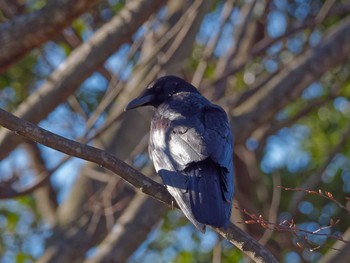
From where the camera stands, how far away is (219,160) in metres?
5.09

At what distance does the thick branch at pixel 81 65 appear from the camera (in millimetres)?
6949

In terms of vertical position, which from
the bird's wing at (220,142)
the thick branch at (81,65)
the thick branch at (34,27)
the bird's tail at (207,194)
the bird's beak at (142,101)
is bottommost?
the bird's tail at (207,194)

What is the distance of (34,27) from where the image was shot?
677 centimetres

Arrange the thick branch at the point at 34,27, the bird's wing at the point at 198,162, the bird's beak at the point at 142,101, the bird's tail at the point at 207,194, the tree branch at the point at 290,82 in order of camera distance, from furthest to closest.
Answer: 1. the tree branch at the point at 290,82
2. the thick branch at the point at 34,27
3. the bird's beak at the point at 142,101
4. the bird's wing at the point at 198,162
5. the bird's tail at the point at 207,194

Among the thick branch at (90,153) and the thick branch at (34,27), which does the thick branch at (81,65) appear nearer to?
the thick branch at (34,27)

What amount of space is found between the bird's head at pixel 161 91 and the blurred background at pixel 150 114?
81cm

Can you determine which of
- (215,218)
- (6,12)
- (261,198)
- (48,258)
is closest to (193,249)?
(261,198)

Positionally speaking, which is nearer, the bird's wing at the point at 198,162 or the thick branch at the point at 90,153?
the thick branch at the point at 90,153

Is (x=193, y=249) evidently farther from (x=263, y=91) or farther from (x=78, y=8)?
(x=78, y=8)

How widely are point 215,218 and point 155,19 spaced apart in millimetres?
4333

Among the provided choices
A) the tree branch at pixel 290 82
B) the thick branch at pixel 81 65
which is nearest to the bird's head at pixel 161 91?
the thick branch at pixel 81 65

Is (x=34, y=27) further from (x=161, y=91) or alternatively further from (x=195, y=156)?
(x=195, y=156)

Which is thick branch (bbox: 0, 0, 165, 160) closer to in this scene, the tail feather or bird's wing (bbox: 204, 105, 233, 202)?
bird's wing (bbox: 204, 105, 233, 202)

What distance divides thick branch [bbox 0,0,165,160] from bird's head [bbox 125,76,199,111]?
799mm
